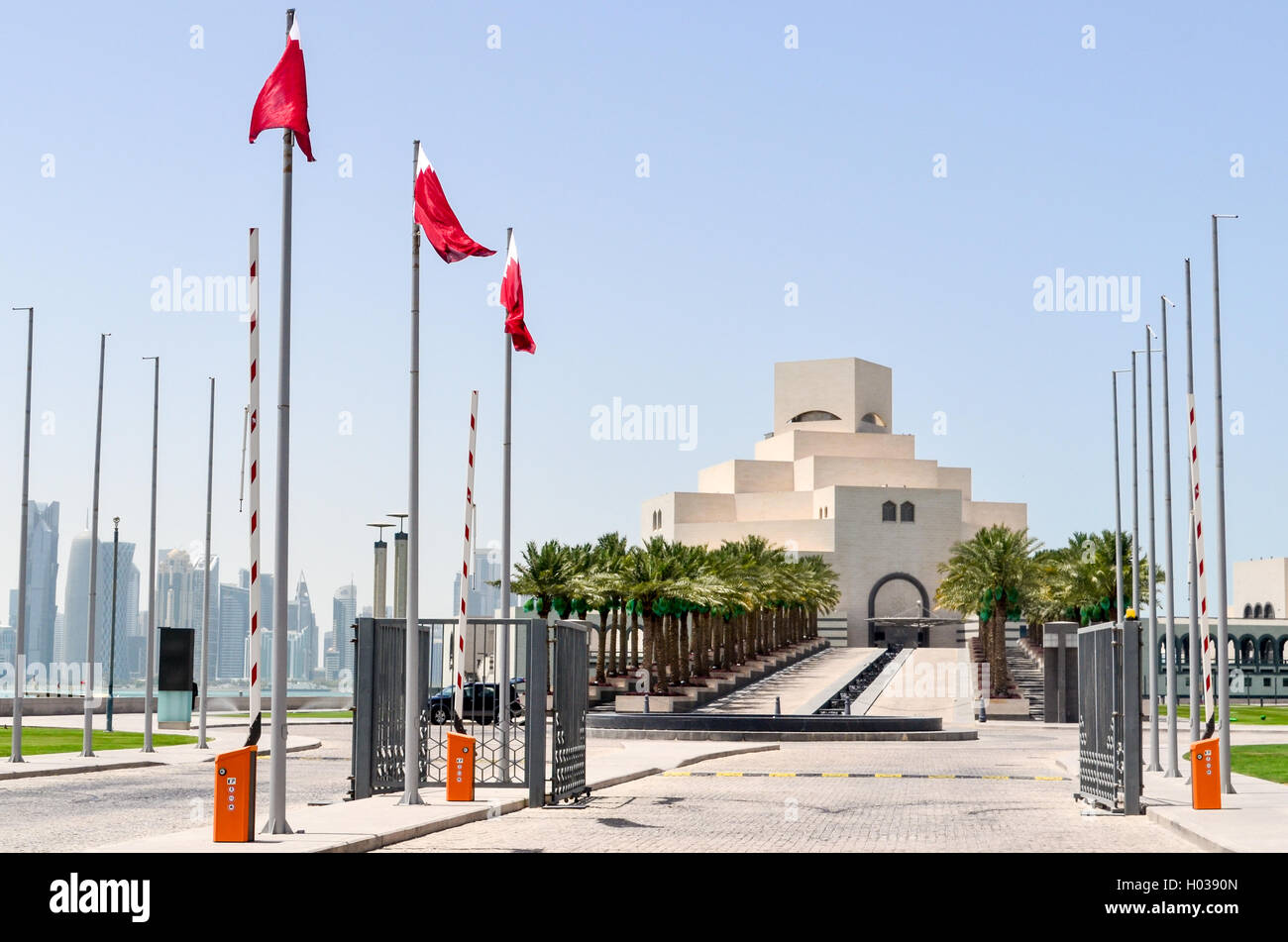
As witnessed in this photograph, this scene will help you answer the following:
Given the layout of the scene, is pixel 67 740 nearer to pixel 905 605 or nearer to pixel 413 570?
pixel 413 570

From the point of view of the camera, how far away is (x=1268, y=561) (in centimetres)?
13362

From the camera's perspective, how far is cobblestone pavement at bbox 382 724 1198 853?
15516 millimetres

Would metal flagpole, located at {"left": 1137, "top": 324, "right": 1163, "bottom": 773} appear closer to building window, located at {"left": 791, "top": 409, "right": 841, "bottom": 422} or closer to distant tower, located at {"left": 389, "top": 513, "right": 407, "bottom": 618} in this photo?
distant tower, located at {"left": 389, "top": 513, "right": 407, "bottom": 618}

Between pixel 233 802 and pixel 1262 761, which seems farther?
pixel 1262 761

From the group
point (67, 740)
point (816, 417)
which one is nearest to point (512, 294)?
point (67, 740)

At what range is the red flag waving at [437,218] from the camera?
19281mm

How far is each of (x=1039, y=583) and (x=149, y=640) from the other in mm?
40754

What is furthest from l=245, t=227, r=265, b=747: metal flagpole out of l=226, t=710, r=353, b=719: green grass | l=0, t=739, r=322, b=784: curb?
l=226, t=710, r=353, b=719: green grass

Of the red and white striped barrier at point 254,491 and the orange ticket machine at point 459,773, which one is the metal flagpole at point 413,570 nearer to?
the orange ticket machine at point 459,773

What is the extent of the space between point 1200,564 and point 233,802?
43.7ft

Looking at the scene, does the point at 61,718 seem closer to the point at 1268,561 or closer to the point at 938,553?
the point at 938,553

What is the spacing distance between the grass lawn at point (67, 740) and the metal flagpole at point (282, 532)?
60.1 feet

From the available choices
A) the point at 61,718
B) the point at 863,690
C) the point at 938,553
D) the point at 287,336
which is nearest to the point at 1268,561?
the point at 938,553

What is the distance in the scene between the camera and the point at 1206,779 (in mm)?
19078
